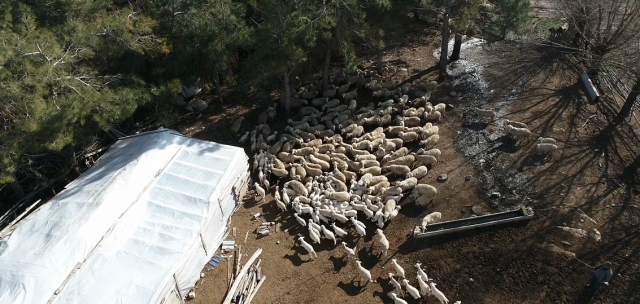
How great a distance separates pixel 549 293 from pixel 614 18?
1157 cm

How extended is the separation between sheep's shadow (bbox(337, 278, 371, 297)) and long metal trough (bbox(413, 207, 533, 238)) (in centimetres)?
210

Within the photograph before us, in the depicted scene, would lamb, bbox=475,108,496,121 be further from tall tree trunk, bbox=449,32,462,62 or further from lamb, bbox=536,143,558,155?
tall tree trunk, bbox=449,32,462,62

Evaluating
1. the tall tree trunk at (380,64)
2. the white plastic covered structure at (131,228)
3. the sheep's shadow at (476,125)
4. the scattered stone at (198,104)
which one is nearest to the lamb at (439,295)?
the white plastic covered structure at (131,228)

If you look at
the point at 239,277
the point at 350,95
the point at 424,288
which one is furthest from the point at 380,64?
the point at 239,277

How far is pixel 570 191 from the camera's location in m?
13.6

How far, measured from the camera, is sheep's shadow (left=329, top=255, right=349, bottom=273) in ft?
41.6

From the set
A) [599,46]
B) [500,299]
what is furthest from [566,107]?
[500,299]

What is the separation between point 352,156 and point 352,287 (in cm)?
521

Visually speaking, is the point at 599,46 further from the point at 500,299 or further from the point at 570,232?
the point at 500,299

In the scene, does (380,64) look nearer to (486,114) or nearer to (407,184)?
(486,114)

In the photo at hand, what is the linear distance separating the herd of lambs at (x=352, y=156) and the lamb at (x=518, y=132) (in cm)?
3

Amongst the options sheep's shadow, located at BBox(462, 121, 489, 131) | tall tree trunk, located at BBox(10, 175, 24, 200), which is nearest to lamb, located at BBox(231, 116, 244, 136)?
tall tree trunk, located at BBox(10, 175, 24, 200)

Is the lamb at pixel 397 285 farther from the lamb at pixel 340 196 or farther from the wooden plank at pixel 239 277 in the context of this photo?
the wooden plank at pixel 239 277

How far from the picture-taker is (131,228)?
40.1 feet
